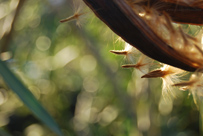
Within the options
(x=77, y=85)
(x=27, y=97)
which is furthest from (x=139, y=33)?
(x=77, y=85)

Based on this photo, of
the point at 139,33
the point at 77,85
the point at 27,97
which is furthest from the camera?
the point at 77,85

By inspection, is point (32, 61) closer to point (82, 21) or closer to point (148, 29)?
point (82, 21)

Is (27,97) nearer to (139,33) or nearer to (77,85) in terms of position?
(139,33)

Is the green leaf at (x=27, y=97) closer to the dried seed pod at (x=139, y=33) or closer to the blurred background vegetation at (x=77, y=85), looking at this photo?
the dried seed pod at (x=139, y=33)

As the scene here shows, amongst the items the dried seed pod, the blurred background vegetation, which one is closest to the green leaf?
the dried seed pod

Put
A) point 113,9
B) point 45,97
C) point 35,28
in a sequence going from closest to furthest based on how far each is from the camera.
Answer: point 113,9, point 35,28, point 45,97

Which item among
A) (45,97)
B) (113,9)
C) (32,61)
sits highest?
(113,9)

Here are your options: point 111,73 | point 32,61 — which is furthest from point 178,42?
→ point 32,61
